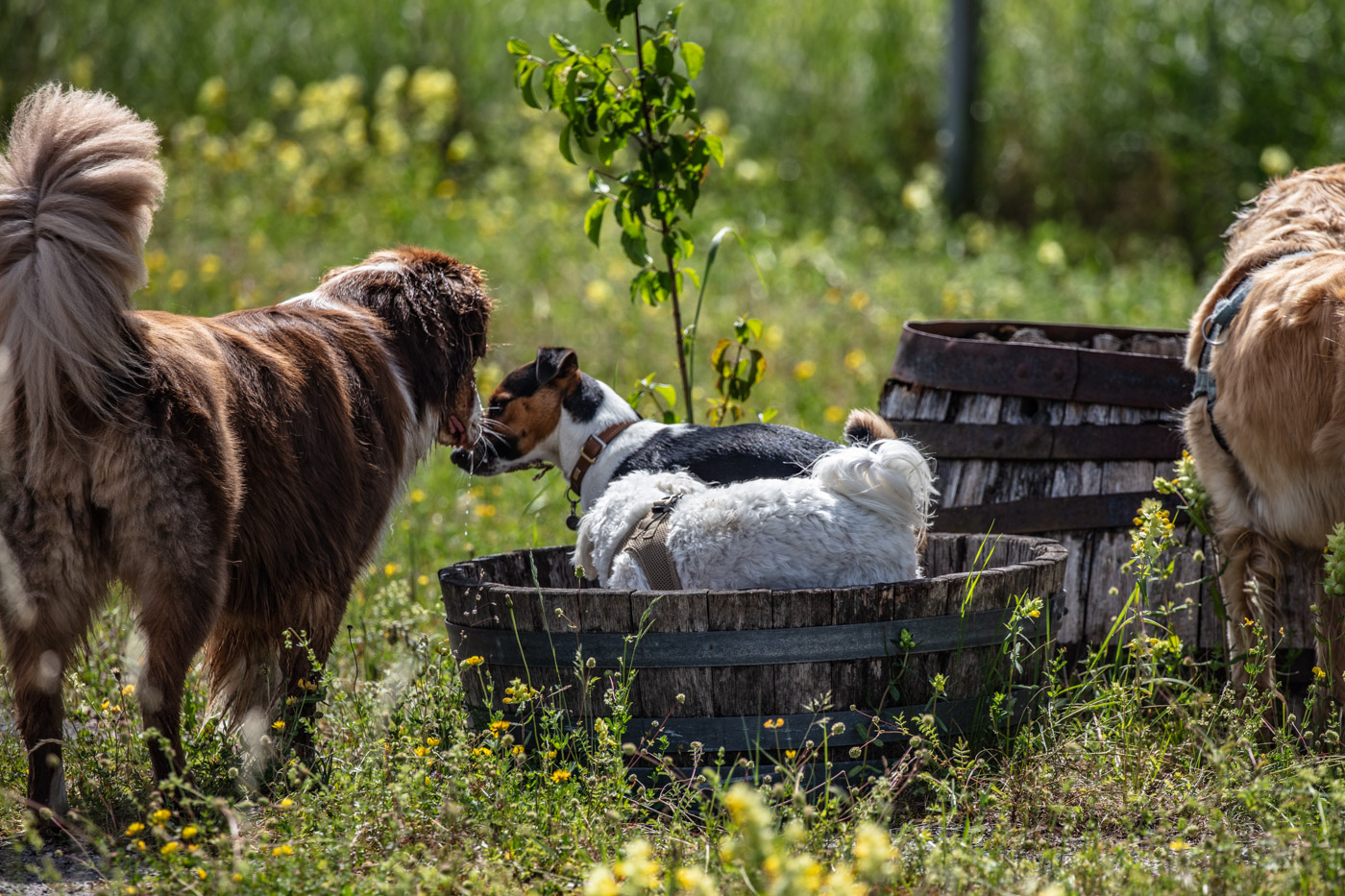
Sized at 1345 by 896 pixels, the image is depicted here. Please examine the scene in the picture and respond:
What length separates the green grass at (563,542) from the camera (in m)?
2.49

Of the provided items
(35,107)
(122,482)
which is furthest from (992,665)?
(35,107)

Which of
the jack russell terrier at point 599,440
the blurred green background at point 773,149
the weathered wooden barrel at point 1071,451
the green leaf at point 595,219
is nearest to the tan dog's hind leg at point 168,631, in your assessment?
the jack russell terrier at point 599,440

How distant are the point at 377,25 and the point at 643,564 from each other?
37.1 feet

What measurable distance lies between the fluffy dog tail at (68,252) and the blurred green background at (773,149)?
5.09 metres

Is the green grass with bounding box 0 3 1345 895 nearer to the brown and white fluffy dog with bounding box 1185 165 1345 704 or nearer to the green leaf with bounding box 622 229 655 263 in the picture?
the brown and white fluffy dog with bounding box 1185 165 1345 704

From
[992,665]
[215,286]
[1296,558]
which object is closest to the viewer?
[992,665]

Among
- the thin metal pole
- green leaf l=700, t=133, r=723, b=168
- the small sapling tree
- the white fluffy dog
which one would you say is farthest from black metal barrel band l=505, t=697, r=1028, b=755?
the thin metal pole

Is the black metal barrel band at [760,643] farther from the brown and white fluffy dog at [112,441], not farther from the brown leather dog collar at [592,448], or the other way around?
the brown leather dog collar at [592,448]

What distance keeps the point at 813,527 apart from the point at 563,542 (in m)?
2.51

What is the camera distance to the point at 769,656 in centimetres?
287

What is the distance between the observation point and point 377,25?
42.6ft

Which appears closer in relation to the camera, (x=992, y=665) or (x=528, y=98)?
(x=992, y=665)

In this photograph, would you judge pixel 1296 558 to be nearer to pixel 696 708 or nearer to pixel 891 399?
pixel 891 399

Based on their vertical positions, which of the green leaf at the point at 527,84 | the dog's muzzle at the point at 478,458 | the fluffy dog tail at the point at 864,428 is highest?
the green leaf at the point at 527,84
